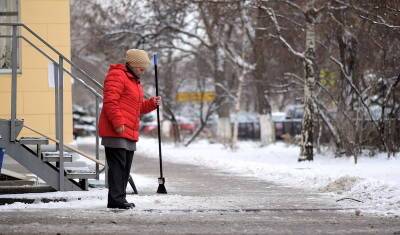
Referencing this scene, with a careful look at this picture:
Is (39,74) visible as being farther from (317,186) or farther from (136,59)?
(136,59)

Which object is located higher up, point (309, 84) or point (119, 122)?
point (309, 84)

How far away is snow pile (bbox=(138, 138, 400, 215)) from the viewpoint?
9.43 meters

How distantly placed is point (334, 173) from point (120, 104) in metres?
6.28

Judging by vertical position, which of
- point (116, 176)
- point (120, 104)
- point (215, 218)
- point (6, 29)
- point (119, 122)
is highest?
point (6, 29)

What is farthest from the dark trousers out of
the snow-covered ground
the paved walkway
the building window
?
the building window

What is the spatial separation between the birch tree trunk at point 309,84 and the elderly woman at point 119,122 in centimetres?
994

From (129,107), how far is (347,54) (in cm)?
1199

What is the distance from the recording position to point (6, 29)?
44.4 ft

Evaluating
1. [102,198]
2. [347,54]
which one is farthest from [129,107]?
[347,54]

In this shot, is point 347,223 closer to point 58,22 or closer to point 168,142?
point 58,22

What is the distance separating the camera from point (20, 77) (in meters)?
14.2

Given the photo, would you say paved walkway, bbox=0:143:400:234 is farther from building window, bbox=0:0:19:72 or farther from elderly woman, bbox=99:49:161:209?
building window, bbox=0:0:19:72

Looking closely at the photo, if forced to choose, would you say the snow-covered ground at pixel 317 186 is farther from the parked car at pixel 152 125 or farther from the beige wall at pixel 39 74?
the parked car at pixel 152 125

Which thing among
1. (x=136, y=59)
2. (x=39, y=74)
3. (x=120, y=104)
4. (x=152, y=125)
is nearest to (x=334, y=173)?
(x=39, y=74)
